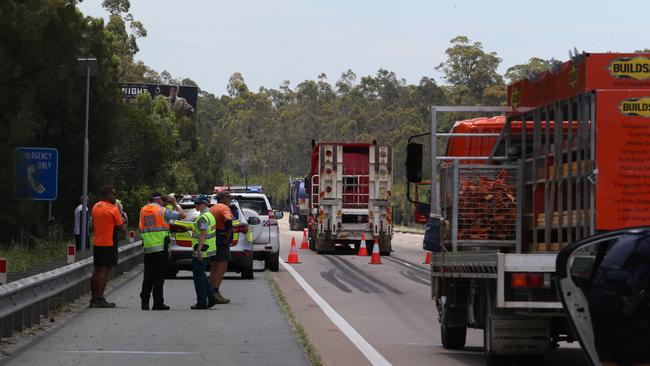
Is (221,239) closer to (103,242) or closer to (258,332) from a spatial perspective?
(103,242)

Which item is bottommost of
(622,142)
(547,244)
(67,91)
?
(547,244)

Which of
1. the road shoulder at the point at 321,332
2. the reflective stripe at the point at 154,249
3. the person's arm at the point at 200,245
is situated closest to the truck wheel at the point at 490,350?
the road shoulder at the point at 321,332

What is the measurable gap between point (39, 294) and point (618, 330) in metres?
11.3

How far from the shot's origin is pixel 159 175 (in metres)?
62.2

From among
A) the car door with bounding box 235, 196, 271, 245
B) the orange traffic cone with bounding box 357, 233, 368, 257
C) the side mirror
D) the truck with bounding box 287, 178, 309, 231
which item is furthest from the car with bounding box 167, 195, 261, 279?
the truck with bounding box 287, 178, 309, 231

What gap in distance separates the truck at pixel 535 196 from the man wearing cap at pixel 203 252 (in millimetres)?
5643

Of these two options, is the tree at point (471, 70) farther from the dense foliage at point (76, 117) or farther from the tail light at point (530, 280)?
the tail light at point (530, 280)

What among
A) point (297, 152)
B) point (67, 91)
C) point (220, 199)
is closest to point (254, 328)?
point (220, 199)

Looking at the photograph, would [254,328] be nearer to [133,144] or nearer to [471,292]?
[471,292]

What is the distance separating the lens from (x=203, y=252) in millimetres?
19766

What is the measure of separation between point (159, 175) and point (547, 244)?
51322 millimetres

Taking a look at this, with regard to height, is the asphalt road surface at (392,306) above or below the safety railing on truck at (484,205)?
below

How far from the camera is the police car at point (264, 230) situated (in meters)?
30.2

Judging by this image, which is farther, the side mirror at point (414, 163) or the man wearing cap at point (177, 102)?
the man wearing cap at point (177, 102)
